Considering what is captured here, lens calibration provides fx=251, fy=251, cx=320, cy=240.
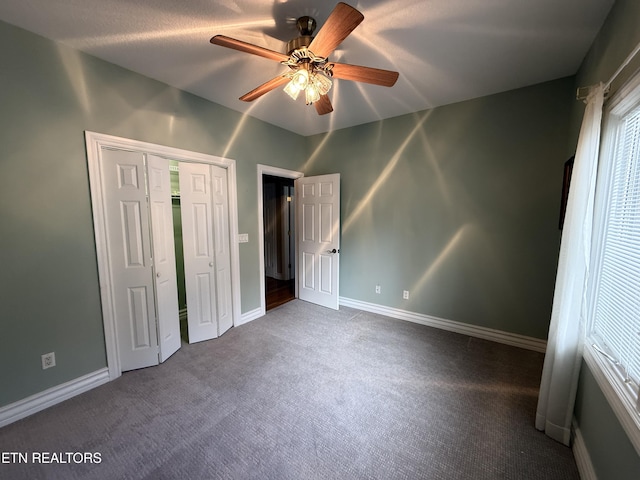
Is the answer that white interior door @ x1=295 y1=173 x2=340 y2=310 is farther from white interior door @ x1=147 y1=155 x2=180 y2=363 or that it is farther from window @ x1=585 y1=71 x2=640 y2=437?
window @ x1=585 y1=71 x2=640 y2=437

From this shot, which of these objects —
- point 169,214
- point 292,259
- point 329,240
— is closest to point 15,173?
point 169,214

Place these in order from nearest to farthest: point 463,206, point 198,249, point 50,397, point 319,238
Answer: point 50,397 → point 198,249 → point 463,206 → point 319,238


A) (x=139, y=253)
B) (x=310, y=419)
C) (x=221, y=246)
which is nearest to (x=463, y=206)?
(x=310, y=419)

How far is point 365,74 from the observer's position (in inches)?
64.7

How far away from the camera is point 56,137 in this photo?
6.01 ft

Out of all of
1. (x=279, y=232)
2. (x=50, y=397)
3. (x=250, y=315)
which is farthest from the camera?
(x=279, y=232)

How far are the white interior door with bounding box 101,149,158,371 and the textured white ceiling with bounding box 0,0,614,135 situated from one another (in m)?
0.82

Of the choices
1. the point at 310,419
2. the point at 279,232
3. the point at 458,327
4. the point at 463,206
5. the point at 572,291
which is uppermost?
the point at 463,206

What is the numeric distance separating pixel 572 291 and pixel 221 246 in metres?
3.03

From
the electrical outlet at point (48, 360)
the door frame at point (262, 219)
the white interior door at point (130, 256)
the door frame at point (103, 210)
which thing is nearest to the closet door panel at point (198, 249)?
the door frame at point (103, 210)

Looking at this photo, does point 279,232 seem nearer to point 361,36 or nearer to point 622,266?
point 361,36

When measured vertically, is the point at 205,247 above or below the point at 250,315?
above

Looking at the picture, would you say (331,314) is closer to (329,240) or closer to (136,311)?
(329,240)

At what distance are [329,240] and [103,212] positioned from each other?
2491 millimetres
